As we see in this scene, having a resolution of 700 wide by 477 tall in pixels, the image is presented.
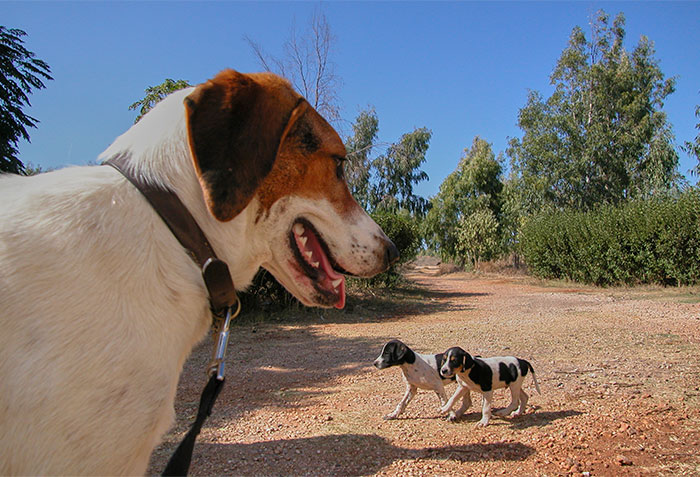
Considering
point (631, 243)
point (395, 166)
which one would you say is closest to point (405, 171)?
point (395, 166)

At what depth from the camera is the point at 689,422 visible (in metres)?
4.27

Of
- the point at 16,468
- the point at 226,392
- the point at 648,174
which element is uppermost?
the point at 648,174

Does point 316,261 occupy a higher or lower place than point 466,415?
higher

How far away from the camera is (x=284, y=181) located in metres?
1.32

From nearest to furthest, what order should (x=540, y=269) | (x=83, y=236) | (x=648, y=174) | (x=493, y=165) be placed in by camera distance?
(x=83, y=236) → (x=540, y=269) → (x=648, y=174) → (x=493, y=165)

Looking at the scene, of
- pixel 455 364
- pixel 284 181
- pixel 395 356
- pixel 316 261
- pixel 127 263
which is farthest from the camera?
pixel 395 356

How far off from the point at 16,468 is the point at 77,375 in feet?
0.63

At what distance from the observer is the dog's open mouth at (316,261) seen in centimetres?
137

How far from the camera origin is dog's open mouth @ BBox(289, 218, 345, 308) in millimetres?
1373

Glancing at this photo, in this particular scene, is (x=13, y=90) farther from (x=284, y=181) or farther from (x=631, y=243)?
(x=631, y=243)

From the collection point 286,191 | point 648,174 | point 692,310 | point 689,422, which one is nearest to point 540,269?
point 648,174

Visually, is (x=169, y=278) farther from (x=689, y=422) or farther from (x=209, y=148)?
(x=689, y=422)

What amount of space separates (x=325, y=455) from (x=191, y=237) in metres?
3.40

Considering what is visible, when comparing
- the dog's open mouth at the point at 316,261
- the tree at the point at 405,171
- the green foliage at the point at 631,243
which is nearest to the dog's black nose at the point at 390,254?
the dog's open mouth at the point at 316,261
